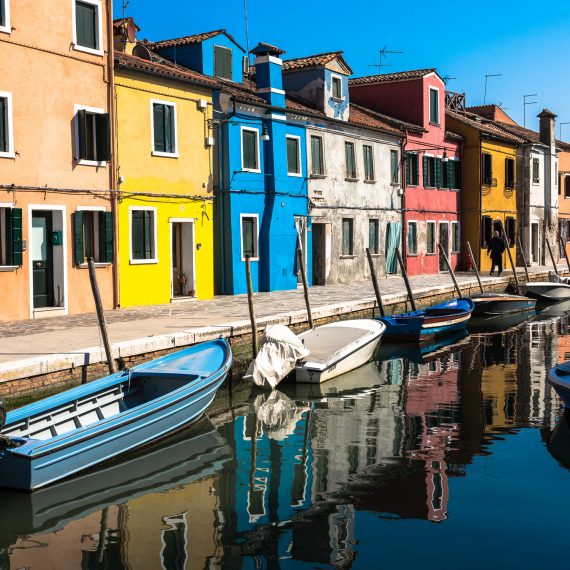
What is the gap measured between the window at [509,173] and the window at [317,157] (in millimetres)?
14922

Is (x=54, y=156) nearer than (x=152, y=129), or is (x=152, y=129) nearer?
(x=54, y=156)

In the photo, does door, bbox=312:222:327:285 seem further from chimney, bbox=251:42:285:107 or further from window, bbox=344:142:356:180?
chimney, bbox=251:42:285:107

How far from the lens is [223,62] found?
26.4m

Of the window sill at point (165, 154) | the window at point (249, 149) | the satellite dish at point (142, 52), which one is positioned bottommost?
the window sill at point (165, 154)

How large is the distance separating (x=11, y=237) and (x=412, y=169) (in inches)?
774

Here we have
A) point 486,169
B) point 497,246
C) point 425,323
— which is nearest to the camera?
point 425,323

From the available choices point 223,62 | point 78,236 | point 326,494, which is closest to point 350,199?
point 223,62

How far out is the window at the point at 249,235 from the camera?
2470 centimetres

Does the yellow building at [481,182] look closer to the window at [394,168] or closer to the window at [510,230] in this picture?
the window at [510,230]

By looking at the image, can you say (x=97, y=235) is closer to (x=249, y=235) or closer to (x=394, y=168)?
(x=249, y=235)

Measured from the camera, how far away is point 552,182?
144ft

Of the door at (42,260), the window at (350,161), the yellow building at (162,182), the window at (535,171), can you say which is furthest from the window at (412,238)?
the door at (42,260)

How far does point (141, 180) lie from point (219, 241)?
13.6ft

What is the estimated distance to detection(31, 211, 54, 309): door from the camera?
717 inches
